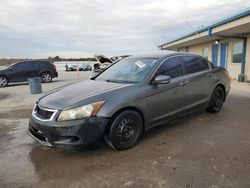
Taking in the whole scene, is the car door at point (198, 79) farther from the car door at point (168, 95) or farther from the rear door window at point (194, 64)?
the car door at point (168, 95)

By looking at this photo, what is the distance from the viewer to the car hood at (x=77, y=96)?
3.49m

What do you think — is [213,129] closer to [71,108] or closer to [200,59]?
[200,59]

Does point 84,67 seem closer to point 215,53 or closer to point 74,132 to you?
point 215,53

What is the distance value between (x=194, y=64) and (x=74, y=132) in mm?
3243

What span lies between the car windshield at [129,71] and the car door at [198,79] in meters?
0.98

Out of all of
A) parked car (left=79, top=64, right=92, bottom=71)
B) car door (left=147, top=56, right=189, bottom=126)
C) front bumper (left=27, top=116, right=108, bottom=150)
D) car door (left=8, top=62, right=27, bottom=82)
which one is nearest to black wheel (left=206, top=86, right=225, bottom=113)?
car door (left=147, top=56, right=189, bottom=126)

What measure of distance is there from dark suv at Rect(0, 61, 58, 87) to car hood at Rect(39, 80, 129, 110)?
1139 centimetres

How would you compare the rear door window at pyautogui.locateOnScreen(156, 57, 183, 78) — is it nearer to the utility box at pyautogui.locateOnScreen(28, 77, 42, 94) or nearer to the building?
the building

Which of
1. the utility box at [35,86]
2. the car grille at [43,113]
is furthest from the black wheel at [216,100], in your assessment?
the utility box at [35,86]

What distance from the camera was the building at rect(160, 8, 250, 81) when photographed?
11.2 m

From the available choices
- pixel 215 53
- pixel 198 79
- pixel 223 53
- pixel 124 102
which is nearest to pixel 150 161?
pixel 124 102

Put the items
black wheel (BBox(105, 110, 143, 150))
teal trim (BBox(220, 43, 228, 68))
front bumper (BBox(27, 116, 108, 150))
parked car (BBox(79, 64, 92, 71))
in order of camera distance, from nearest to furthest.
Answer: front bumper (BBox(27, 116, 108, 150))
black wheel (BBox(105, 110, 143, 150))
teal trim (BBox(220, 43, 228, 68))
parked car (BBox(79, 64, 92, 71))

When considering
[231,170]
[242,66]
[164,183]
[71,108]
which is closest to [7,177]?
[71,108]

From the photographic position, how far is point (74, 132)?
3348 mm
